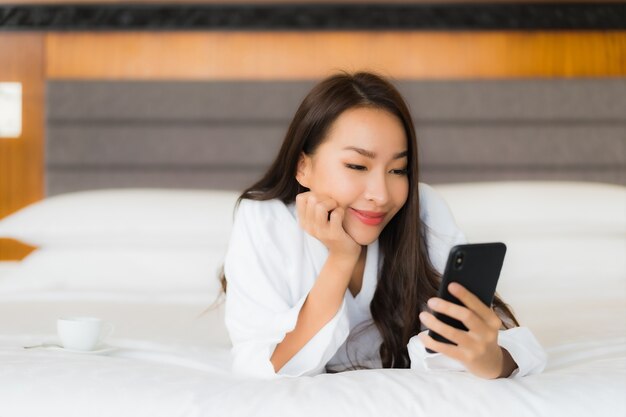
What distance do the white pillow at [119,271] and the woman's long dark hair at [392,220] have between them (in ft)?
2.50

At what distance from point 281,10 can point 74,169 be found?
1.01 m

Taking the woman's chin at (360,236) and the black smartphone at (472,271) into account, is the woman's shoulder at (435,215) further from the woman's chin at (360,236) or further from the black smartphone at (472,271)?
the black smartphone at (472,271)

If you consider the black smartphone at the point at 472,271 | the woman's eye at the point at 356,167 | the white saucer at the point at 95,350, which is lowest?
the white saucer at the point at 95,350

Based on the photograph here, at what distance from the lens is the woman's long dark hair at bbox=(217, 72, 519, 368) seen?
131 centimetres

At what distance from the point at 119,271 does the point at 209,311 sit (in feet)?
1.46

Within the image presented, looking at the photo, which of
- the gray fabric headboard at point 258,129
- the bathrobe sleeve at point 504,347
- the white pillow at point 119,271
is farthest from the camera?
the gray fabric headboard at point 258,129

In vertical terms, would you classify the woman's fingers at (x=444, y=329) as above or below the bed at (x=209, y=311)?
above

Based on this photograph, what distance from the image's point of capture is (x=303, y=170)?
1371mm

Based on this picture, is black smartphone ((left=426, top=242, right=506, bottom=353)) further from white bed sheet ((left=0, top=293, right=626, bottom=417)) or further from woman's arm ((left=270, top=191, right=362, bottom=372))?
woman's arm ((left=270, top=191, right=362, bottom=372))

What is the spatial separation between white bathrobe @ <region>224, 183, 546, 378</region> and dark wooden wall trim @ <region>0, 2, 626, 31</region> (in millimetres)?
1550

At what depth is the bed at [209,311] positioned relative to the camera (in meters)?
0.96

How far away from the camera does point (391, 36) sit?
2.91 metres

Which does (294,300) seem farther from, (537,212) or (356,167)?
(537,212)

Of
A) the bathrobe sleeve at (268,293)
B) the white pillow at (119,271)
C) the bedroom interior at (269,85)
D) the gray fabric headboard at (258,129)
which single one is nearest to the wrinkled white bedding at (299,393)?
the bathrobe sleeve at (268,293)
